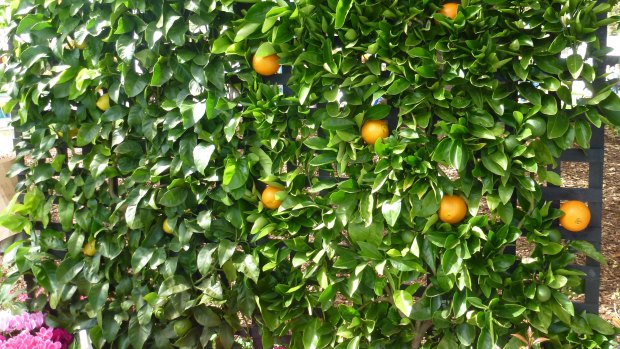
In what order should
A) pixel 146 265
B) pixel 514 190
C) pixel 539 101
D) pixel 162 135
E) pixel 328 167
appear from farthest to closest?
pixel 146 265
pixel 162 135
pixel 328 167
pixel 514 190
pixel 539 101

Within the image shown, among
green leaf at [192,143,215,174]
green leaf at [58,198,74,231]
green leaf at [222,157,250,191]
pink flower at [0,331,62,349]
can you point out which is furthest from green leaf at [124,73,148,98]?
pink flower at [0,331,62,349]

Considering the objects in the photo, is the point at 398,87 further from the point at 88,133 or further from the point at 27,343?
the point at 27,343

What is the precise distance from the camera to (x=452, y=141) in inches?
62.8

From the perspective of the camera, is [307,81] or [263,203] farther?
[263,203]

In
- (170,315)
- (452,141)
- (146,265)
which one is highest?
(452,141)

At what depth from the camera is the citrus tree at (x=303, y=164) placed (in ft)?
5.25

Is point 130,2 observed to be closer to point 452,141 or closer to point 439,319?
point 452,141

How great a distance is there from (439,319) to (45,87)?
1643 mm

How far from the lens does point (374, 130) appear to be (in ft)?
5.62

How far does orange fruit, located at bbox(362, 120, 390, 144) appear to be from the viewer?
171cm

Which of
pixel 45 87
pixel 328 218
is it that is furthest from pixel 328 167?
pixel 45 87

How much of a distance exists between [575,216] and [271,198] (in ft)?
3.08

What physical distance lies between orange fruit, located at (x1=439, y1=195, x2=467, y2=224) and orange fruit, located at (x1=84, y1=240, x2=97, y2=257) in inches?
52.0

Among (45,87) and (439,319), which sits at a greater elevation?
(45,87)
